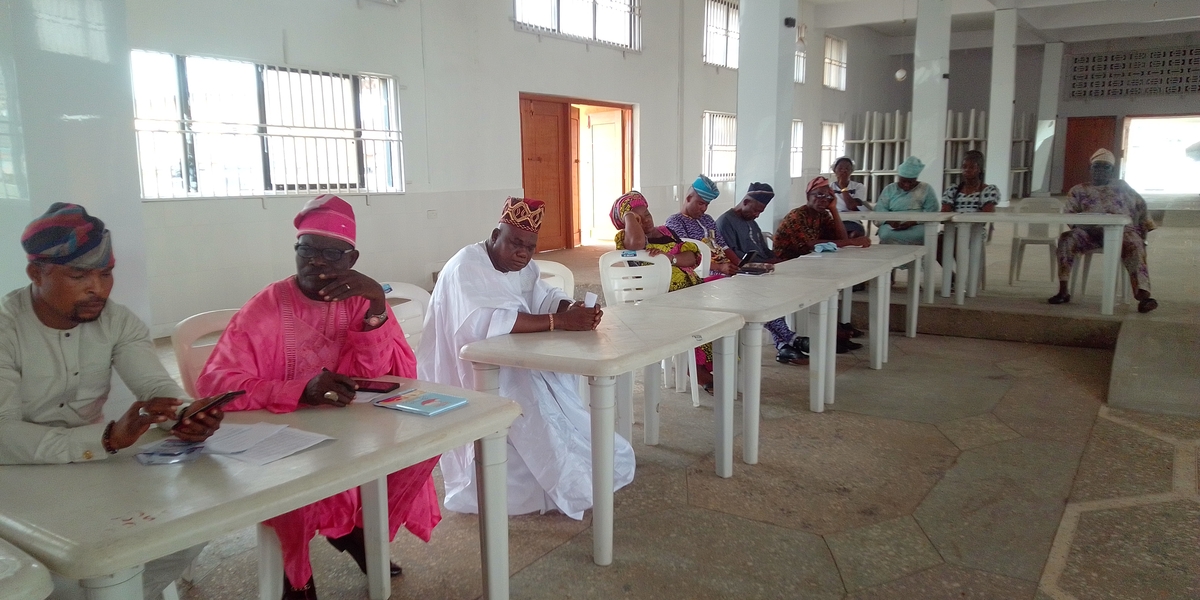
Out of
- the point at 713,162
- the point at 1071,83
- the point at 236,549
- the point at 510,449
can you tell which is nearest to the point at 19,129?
the point at 236,549

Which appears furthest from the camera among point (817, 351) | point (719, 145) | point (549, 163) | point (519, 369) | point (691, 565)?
point (719, 145)

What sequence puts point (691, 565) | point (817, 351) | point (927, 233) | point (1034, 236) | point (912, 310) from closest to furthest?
point (691, 565) → point (817, 351) → point (912, 310) → point (927, 233) → point (1034, 236)

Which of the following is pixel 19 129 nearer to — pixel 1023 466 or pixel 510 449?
pixel 510 449

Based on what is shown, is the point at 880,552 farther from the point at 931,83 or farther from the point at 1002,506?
the point at 931,83

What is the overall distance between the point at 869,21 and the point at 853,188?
750 centimetres

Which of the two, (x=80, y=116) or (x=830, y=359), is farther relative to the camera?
(x=830, y=359)

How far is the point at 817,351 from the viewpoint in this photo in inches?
163

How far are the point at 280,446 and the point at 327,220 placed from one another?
28.5 inches

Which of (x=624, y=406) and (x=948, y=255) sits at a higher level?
(x=948, y=255)

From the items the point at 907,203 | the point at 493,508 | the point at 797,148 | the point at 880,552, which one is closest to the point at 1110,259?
the point at 907,203

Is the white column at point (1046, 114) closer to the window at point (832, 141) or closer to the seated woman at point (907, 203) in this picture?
the window at point (832, 141)

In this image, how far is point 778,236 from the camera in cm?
593

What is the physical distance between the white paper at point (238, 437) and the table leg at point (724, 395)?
5.92 ft

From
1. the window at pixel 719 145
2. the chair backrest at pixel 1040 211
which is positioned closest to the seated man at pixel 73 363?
the chair backrest at pixel 1040 211
